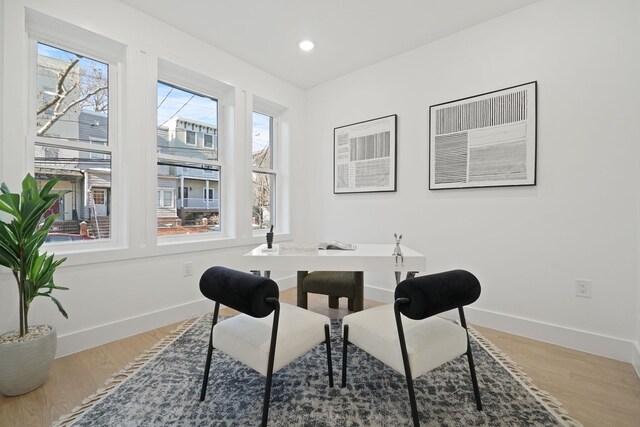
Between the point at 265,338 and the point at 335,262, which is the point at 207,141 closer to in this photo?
the point at 335,262

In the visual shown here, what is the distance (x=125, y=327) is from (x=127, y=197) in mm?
1045

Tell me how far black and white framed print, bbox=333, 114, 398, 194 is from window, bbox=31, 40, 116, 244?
7.46ft

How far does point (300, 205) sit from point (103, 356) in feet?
8.39

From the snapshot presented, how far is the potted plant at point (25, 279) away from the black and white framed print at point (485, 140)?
2960 millimetres

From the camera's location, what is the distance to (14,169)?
6.28 ft

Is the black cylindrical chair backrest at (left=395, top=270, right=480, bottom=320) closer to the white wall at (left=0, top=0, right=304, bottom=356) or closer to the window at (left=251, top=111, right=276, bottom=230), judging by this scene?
the white wall at (left=0, top=0, right=304, bottom=356)

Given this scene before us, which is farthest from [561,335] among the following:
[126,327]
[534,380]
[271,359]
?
[126,327]

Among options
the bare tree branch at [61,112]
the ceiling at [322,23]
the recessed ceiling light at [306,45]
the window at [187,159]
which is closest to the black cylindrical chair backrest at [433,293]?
the ceiling at [322,23]

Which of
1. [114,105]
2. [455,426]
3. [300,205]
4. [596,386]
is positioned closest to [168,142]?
[114,105]

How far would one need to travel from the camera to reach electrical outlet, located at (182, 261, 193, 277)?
281cm

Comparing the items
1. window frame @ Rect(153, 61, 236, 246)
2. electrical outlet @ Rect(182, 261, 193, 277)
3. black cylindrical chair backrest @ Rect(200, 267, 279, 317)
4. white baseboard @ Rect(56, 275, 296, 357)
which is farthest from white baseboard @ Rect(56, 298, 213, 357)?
black cylindrical chair backrest @ Rect(200, 267, 279, 317)

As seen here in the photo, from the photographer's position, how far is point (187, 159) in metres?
2.96

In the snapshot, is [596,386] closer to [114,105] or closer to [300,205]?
[300,205]

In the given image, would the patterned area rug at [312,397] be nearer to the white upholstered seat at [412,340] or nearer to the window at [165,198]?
the white upholstered seat at [412,340]
